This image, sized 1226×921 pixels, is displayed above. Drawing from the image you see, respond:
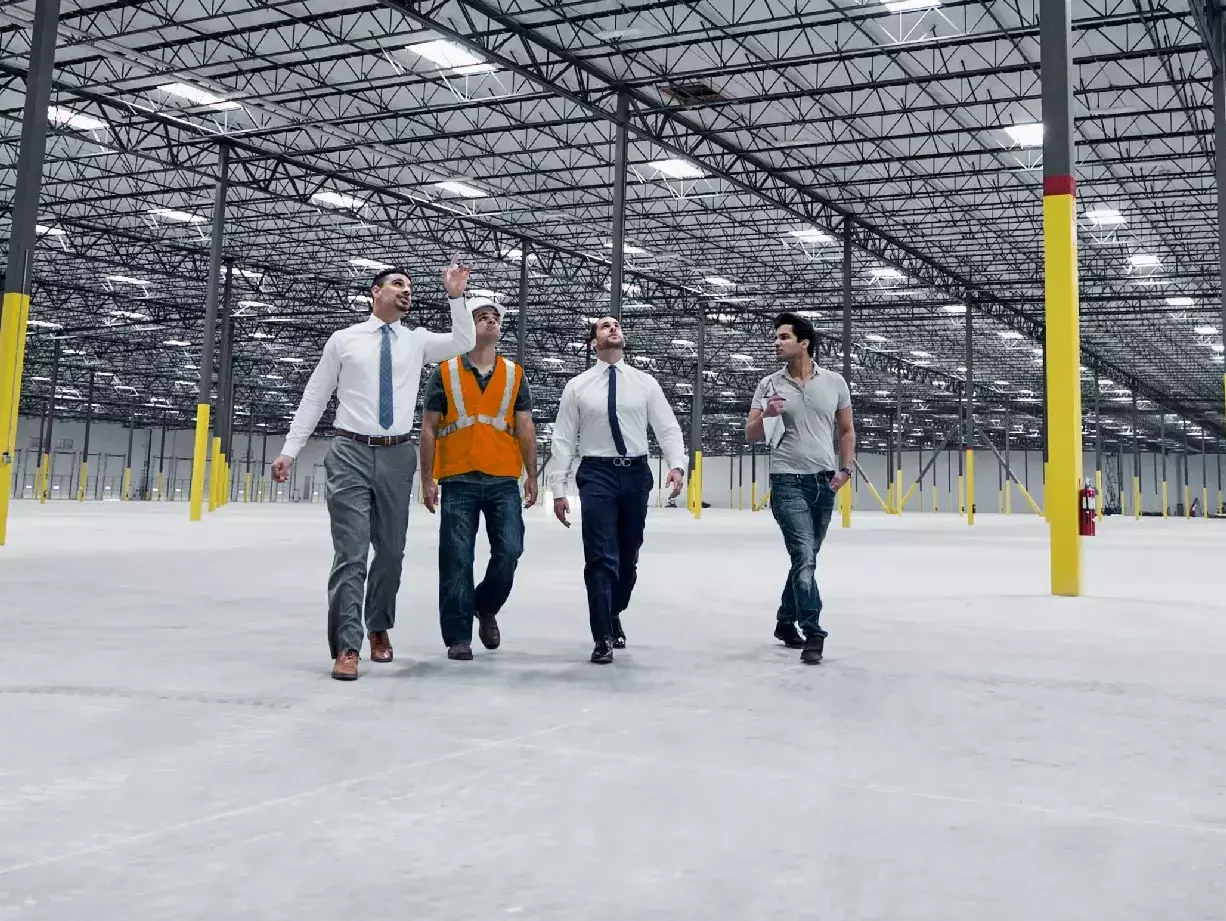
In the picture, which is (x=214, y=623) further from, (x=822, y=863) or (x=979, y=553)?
(x=979, y=553)

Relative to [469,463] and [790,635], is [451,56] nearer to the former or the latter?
[469,463]

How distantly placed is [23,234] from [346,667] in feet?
32.3

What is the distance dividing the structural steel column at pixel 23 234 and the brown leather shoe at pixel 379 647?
881 centimetres

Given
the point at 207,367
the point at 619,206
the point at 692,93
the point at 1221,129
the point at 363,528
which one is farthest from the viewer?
the point at 207,367

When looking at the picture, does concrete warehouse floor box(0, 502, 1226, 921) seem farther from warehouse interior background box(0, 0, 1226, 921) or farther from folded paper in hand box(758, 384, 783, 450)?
folded paper in hand box(758, 384, 783, 450)

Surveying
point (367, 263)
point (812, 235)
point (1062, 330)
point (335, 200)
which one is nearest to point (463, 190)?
point (335, 200)

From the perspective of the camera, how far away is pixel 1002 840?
2.65 metres

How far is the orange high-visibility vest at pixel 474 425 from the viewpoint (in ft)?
18.1

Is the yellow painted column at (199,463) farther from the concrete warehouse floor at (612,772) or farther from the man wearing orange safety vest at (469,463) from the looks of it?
the man wearing orange safety vest at (469,463)

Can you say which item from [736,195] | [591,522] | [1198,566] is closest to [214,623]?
[591,522]

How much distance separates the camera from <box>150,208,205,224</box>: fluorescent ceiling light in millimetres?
32594

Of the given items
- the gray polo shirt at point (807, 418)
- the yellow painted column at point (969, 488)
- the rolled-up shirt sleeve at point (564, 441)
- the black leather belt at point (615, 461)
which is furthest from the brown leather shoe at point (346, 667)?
the yellow painted column at point (969, 488)

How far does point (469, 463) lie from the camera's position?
5.48 meters

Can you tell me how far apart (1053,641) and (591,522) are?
9.32ft
